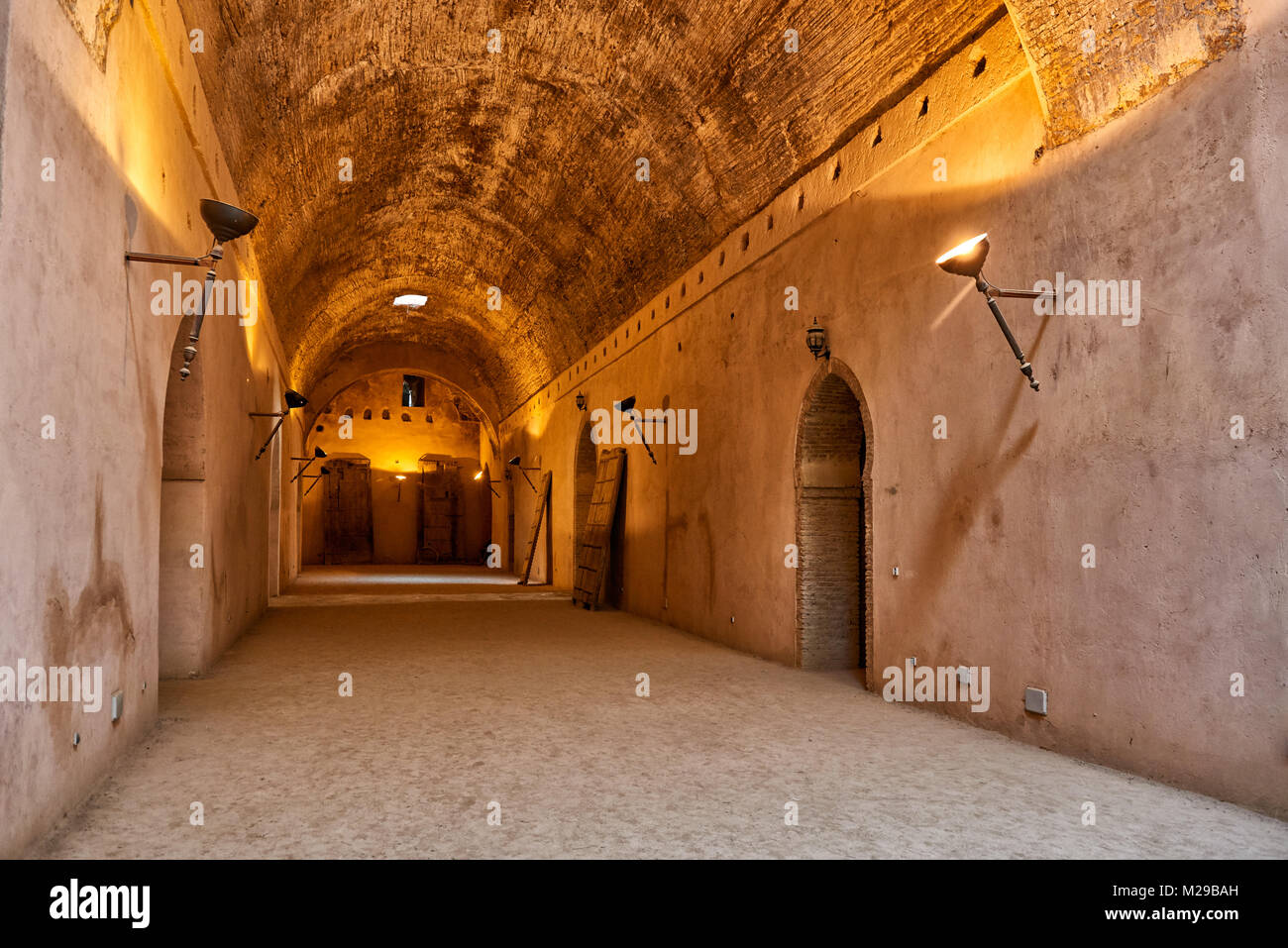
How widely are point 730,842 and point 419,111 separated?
924 cm

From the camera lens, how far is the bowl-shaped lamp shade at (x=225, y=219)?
4754 millimetres

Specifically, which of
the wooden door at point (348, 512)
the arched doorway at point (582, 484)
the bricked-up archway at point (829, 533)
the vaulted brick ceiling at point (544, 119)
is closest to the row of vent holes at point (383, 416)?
the wooden door at point (348, 512)

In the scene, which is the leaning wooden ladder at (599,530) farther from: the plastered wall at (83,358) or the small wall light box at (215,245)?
the small wall light box at (215,245)

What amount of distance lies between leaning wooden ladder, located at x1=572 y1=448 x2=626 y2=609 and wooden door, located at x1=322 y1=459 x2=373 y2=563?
14860 mm

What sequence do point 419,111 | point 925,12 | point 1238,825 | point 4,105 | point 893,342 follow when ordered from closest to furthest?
1. point 4,105
2. point 1238,825
3. point 925,12
4. point 893,342
5. point 419,111

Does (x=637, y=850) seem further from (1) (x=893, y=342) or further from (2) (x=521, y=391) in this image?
(2) (x=521, y=391)

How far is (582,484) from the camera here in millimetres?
15867

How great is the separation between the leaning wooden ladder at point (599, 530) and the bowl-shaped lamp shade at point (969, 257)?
8.70 metres

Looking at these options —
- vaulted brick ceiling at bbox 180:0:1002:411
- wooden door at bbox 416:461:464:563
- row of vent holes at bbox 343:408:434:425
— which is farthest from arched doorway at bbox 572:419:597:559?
row of vent holes at bbox 343:408:434:425

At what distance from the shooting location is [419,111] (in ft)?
33.6

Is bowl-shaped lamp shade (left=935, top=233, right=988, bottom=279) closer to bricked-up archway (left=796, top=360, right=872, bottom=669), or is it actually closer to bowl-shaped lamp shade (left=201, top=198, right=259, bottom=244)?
bricked-up archway (left=796, top=360, right=872, bottom=669)

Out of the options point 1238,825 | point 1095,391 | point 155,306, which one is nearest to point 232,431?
point 155,306

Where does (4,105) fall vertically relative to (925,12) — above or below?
below

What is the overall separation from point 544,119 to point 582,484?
23.1 ft
